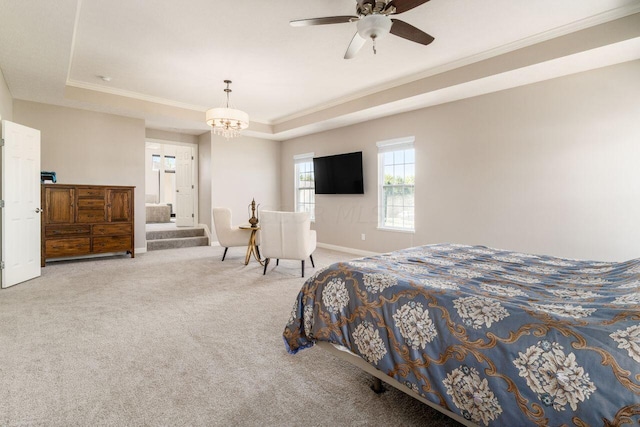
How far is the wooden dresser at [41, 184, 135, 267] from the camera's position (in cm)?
481

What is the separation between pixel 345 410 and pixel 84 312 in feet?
8.95

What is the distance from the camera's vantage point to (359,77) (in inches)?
179

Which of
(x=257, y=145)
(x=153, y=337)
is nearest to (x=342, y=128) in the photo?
(x=257, y=145)

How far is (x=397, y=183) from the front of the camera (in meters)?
5.57

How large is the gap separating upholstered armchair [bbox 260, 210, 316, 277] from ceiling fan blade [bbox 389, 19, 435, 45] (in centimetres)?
239

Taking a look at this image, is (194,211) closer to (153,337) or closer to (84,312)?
(84,312)

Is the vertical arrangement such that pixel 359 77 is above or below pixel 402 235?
above

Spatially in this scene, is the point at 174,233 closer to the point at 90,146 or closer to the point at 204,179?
the point at 204,179

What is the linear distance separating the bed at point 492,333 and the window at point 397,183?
11.2ft

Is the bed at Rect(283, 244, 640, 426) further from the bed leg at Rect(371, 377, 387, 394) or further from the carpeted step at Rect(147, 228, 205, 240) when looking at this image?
the carpeted step at Rect(147, 228, 205, 240)

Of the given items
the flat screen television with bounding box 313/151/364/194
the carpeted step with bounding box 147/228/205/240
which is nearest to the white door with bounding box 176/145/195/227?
the carpeted step with bounding box 147/228/205/240

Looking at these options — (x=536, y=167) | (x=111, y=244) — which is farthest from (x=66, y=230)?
(x=536, y=167)

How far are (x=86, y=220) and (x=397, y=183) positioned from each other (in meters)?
5.33

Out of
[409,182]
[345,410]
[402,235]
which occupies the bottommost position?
[345,410]
